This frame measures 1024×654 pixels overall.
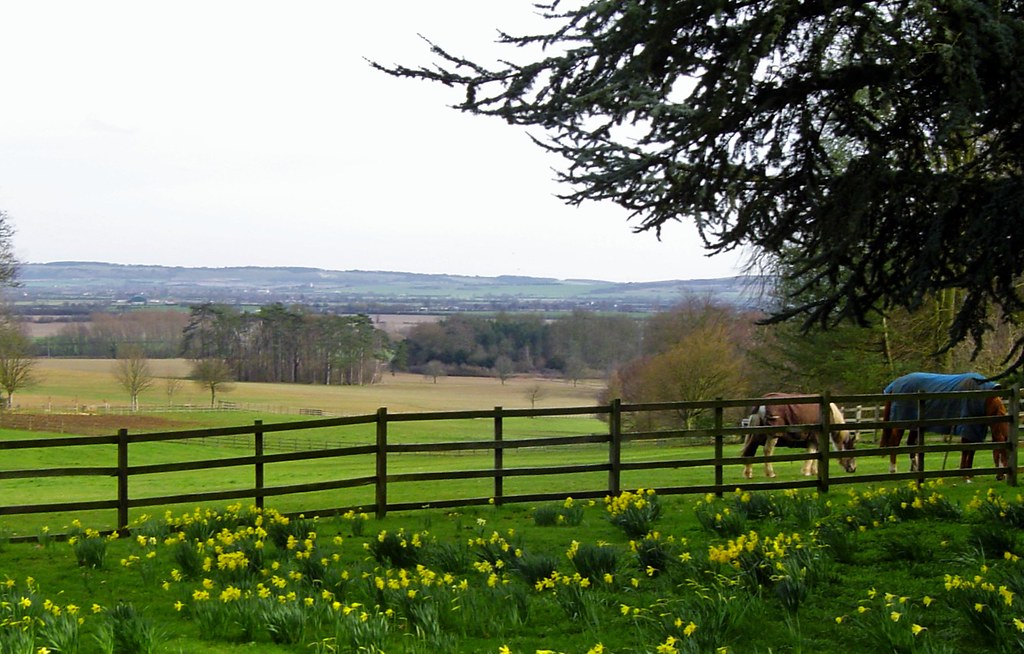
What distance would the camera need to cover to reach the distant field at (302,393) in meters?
63.0

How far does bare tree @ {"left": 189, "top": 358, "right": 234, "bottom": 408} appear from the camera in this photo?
6731cm

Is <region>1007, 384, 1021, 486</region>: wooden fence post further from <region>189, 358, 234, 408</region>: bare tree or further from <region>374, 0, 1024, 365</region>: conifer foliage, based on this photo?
<region>189, 358, 234, 408</region>: bare tree

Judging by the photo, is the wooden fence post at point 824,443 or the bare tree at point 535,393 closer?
the wooden fence post at point 824,443

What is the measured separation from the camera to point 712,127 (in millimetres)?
7316

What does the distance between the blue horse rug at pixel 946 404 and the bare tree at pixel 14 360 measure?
43559mm

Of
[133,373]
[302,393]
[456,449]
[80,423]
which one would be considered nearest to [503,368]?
[302,393]

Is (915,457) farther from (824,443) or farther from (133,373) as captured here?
(133,373)

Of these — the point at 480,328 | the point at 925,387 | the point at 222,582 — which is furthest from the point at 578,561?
the point at 480,328

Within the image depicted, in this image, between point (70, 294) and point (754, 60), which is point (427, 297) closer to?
point (70, 294)

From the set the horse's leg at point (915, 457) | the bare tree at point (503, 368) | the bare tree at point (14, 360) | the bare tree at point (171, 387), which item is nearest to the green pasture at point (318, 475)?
the horse's leg at point (915, 457)

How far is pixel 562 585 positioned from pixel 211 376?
206 feet

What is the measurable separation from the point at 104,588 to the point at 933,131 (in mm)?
7596

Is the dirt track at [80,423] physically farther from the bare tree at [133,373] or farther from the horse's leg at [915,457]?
the horse's leg at [915,457]

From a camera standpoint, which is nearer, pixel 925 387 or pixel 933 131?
pixel 933 131
